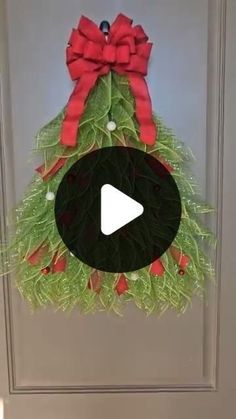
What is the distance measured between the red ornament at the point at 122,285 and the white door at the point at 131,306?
0.06 metres

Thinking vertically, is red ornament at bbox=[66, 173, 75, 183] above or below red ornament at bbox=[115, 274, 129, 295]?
above

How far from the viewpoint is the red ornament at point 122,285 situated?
1.11 metres

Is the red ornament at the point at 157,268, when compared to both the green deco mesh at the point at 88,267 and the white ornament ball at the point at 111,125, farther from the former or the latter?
the white ornament ball at the point at 111,125

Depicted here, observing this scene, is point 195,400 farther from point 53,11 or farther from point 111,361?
point 53,11

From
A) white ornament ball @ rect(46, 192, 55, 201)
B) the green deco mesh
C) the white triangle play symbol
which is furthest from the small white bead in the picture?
white ornament ball @ rect(46, 192, 55, 201)

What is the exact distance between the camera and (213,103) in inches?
41.0

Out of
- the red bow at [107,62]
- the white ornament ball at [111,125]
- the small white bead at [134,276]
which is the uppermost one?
the red bow at [107,62]

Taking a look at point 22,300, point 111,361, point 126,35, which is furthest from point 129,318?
point 126,35

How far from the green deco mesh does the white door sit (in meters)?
0.03

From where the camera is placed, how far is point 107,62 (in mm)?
976

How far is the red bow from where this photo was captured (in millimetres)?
969

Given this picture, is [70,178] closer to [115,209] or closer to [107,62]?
[115,209]

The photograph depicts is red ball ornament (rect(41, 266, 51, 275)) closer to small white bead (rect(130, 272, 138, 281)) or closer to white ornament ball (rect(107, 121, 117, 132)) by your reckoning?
small white bead (rect(130, 272, 138, 281))
